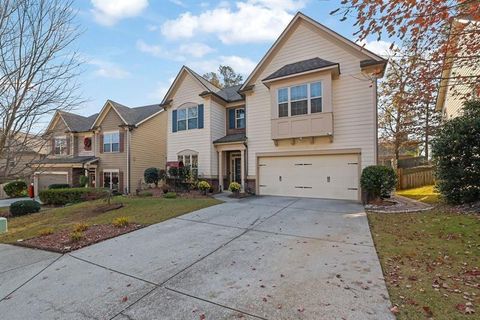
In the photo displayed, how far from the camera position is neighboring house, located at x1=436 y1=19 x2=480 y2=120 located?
5.91 meters

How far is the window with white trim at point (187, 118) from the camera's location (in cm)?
1603

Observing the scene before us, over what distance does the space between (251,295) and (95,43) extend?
360 inches

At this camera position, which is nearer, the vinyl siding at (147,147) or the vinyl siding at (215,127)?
the vinyl siding at (215,127)

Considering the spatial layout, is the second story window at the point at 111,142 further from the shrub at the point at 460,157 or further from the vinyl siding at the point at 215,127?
the shrub at the point at 460,157

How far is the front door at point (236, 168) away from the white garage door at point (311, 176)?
2.47m

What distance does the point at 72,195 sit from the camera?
1515 cm

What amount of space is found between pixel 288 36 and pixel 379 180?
9.12m

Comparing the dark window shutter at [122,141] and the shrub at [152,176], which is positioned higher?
the dark window shutter at [122,141]

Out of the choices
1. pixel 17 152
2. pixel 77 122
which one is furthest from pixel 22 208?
pixel 77 122

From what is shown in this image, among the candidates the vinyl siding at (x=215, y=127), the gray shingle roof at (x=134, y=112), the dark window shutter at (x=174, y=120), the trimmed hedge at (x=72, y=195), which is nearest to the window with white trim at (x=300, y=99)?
the vinyl siding at (x=215, y=127)

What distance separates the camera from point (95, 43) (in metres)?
8.20

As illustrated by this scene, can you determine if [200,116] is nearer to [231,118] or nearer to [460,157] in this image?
[231,118]

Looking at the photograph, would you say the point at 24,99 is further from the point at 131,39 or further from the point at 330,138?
the point at 330,138

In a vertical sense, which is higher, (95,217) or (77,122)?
(77,122)
